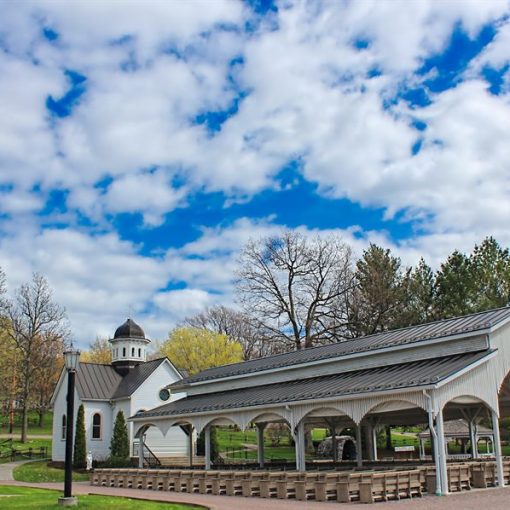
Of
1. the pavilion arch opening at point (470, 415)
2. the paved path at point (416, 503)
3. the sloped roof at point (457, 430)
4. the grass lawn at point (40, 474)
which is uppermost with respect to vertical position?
the pavilion arch opening at point (470, 415)

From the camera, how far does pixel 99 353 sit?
78812 millimetres

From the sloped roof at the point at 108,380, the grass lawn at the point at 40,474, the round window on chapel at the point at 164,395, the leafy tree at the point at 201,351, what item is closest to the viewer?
the grass lawn at the point at 40,474

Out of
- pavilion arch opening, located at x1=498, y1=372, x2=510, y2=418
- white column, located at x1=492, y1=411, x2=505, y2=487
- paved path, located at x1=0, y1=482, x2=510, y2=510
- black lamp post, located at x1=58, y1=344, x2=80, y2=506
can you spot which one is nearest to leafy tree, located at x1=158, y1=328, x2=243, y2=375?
pavilion arch opening, located at x1=498, y1=372, x2=510, y2=418

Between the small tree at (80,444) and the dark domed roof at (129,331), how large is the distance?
7.63 m

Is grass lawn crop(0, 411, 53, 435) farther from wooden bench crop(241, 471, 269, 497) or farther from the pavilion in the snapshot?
wooden bench crop(241, 471, 269, 497)

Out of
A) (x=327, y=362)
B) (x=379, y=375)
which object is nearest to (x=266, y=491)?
(x=379, y=375)

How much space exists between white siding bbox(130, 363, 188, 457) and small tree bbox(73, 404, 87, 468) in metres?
2.93

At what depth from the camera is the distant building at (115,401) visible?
4181cm

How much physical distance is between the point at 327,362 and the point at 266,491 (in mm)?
8011

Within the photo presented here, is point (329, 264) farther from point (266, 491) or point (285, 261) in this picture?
point (266, 491)

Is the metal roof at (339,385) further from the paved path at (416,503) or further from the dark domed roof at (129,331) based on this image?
the dark domed roof at (129,331)

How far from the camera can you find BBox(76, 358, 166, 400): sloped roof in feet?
140

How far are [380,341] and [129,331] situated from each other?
2556cm

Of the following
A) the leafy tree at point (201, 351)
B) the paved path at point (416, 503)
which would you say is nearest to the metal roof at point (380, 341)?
the paved path at point (416, 503)
